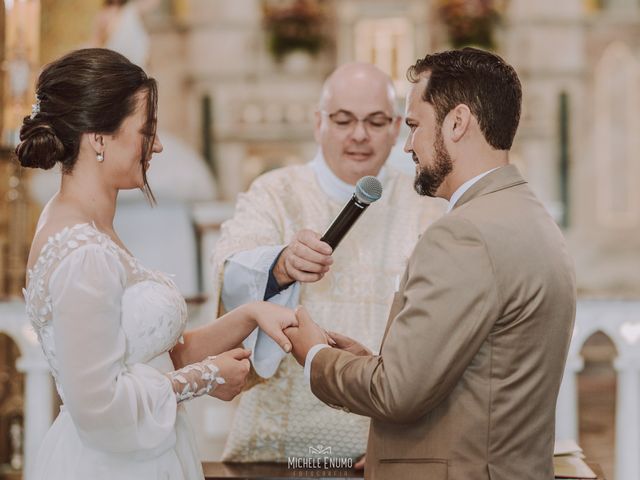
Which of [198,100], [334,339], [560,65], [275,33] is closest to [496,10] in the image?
[560,65]

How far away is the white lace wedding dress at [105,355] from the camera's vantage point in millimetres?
1923

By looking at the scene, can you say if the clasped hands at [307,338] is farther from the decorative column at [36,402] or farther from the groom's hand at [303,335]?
the decorative column at [36,402]

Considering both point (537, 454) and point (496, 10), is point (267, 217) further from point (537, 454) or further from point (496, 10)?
point (496, 10)

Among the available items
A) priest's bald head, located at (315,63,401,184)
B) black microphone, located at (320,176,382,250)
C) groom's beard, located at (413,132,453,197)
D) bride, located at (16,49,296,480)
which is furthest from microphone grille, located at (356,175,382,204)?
priest's bald head, located at (315,63,401,184)

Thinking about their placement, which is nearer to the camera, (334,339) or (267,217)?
(334,339)

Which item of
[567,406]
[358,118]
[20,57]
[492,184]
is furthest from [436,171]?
[20,57]

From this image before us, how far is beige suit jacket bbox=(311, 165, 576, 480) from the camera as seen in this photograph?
189cm

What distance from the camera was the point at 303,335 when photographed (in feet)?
7.45

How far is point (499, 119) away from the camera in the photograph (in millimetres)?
2064

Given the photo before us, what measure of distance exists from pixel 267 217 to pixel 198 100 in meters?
6.18

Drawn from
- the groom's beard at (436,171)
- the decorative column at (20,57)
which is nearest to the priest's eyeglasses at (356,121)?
the groom's beard at (436,171)

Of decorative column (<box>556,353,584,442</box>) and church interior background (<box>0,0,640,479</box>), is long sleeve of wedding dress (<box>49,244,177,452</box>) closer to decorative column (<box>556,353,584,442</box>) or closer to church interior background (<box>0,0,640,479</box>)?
decorative column (<box>556,353,584,442</box>)

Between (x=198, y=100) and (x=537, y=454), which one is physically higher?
(x=198, y=100)

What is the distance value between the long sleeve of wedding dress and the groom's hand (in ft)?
1.25
